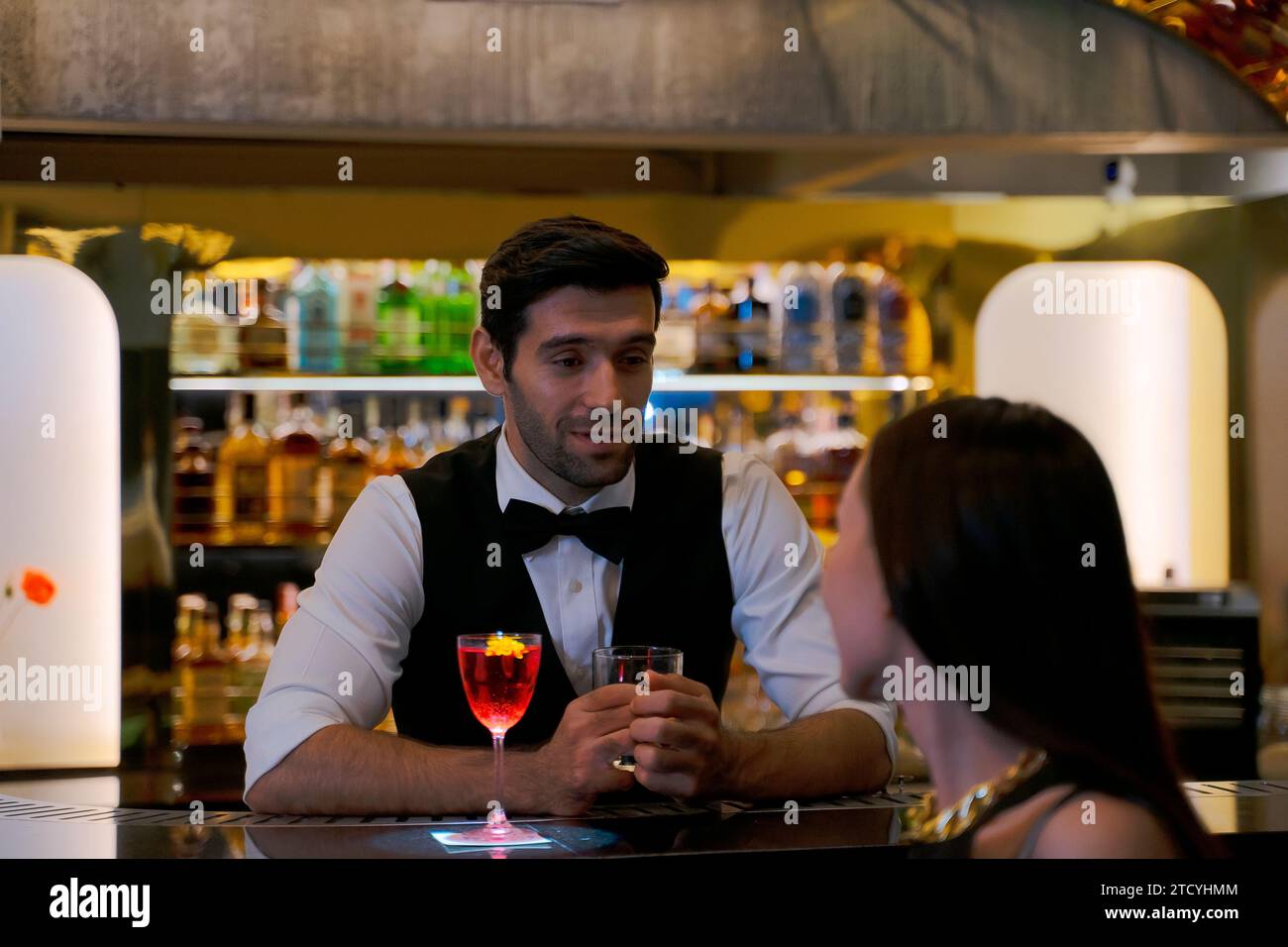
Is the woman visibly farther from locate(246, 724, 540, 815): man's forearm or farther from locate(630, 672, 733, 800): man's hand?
locate(246, 724, 540, 815): man's forearm

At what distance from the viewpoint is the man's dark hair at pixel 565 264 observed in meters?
2.05

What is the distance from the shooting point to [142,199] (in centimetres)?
349

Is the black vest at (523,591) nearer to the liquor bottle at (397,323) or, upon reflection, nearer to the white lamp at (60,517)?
the liquor bottle at (397,323)

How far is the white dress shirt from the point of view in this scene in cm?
191

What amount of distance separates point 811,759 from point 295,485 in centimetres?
212

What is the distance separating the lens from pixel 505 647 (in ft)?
5.21

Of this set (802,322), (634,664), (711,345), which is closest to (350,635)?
(634,664)

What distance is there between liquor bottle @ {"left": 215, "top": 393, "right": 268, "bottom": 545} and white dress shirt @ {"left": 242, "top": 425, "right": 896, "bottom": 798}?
150 cm

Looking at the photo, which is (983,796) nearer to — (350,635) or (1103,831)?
(1103,831)

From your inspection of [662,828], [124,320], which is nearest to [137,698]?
[124,320]

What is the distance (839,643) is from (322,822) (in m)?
0.75

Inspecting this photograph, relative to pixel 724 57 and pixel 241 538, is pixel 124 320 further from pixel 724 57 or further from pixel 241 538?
pixel 724 57

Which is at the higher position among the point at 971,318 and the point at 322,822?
the point at 971,318

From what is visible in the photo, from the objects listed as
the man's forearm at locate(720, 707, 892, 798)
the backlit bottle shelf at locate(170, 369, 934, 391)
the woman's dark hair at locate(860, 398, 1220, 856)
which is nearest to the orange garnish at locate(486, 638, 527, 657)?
the man's forearm at locate(720, 707, 892, 798)
